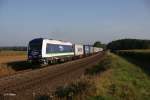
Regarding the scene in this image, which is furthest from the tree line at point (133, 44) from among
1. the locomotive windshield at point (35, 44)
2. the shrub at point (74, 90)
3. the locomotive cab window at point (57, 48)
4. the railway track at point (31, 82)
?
the shrub at point (74, 90)

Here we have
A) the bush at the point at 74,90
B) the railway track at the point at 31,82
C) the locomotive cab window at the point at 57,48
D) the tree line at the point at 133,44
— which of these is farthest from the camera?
the tree line at the point at 133,44

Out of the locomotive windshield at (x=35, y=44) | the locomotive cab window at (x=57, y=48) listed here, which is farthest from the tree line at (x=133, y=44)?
the locomotive windshield at (x=35, y=44)

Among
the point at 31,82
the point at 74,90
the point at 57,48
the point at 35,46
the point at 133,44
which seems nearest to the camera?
the point at 74,90

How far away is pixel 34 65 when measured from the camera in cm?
4338

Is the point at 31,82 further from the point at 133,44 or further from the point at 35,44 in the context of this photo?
the point at 133,44

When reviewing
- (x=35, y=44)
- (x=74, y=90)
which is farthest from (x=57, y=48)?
(x=74, y=90)

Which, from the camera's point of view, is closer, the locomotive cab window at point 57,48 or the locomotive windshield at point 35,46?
the locomotive windshield at point 35,46

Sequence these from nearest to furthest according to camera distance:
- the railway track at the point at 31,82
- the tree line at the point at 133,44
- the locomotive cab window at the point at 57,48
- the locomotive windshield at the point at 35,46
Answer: the railway track at the point at 31,82, the locomotive windshield at the point at 35,46, the locomotive cab window at the point at 57,48, the tree line at the point at 133,44

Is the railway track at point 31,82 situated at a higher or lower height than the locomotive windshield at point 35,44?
lower

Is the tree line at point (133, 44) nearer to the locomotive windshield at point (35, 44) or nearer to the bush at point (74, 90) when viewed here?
→ the locomotive windshield at point (35, 44)

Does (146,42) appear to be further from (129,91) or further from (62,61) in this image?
(129,91)

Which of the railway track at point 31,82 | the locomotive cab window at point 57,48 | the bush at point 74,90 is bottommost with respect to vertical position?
the railway track at point 31,82

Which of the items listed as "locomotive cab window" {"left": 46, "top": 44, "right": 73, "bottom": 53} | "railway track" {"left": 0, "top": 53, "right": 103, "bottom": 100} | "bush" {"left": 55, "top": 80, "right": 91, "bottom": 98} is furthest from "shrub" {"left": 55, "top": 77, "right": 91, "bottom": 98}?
"locomotive cab window" {"left": 46, "top": 44, "right": 73, "bottom": 53}

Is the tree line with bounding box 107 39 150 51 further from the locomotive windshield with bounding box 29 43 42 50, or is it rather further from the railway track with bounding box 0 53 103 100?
the railway track with bounding box 0 53 103 100
